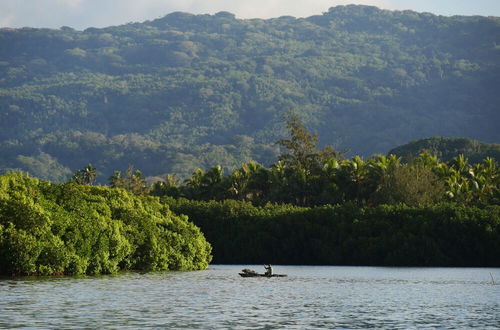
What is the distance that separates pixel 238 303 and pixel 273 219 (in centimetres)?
6783

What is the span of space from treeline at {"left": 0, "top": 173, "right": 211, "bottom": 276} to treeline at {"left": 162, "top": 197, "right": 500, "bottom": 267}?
2491cm

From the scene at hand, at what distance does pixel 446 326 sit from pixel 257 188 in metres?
101

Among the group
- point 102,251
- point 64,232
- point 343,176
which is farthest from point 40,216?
point 343,176

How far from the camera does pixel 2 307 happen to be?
40.2 m

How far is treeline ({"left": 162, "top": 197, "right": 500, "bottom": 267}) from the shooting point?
104 m

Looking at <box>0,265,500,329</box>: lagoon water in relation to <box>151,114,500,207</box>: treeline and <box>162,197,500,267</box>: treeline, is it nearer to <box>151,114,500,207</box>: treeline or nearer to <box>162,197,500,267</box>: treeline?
<box>162,197,500,267</box>: treeline

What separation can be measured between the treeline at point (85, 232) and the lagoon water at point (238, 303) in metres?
2.86

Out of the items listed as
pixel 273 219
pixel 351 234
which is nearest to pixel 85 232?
pixel 351 234

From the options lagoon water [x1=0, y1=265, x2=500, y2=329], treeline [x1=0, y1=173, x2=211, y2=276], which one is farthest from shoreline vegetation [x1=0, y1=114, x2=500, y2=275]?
lagoon water [x1=0, y1=265, x2=500, y2=329]

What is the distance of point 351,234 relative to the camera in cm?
10950

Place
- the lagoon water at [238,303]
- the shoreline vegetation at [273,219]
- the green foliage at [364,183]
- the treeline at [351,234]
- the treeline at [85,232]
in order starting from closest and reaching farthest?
the lagoon water at [238,303] < the treeline at [85,232] < the shoreline vegetation at [273,219] < the treeline at [351,234] < the green foliage at [364,183]

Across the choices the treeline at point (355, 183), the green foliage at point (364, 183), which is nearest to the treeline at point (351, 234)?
the green foliage at point (364, 183)

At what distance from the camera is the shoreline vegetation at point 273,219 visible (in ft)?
218

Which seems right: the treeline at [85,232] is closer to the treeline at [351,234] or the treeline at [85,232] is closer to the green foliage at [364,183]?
the treeline at [351,234]
